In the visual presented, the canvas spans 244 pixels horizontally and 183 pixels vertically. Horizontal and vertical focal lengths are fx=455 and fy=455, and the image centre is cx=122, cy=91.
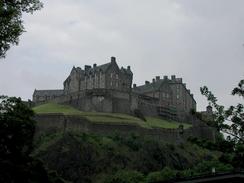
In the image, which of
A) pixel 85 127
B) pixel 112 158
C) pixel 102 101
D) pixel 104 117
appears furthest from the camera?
pixel 102 101

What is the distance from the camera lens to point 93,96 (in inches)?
3223

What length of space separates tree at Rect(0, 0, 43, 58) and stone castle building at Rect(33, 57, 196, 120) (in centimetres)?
6445

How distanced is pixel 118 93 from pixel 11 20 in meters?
68.3

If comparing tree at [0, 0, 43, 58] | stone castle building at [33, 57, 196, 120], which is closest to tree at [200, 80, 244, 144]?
tree at [0, 0, 43, 58]

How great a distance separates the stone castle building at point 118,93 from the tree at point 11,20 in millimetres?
64446

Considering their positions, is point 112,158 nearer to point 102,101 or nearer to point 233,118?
point 102,101

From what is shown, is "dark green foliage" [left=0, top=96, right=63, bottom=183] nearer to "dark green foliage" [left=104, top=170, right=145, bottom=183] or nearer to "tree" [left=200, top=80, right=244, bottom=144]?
"tree" [left=200, top=80, right=244, bottom=144]

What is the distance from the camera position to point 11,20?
16031 millimetres

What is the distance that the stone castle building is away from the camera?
8262 cm

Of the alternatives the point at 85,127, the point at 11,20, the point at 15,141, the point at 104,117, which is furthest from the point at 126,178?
the point at 11,20

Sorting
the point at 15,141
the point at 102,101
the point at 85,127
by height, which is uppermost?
the point at 102,101

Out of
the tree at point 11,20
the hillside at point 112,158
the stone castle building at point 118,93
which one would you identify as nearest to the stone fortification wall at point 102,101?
the stone castle building at point 118,93

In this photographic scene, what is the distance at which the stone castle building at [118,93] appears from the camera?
82625 mm

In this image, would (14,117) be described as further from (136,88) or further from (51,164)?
(136,88)
